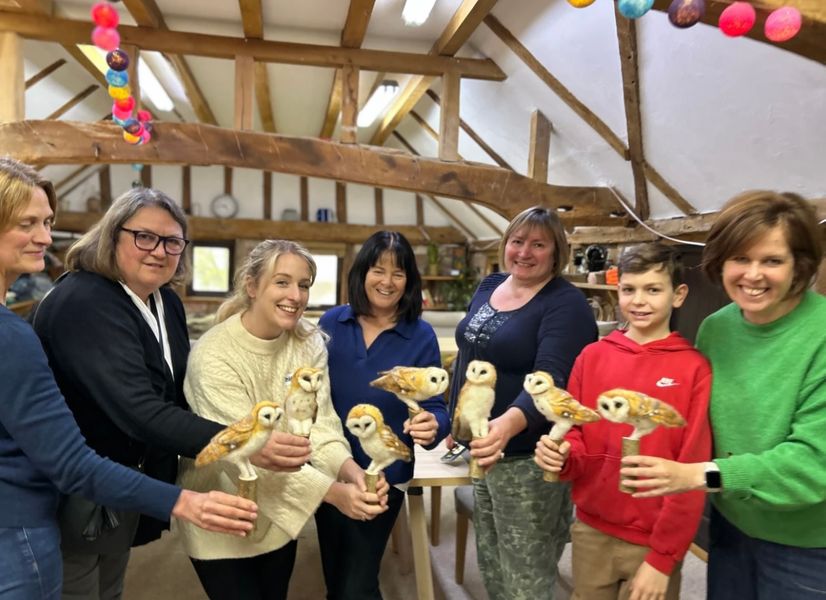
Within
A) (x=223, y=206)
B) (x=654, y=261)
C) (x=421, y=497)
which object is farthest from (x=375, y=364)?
(x=223, y=206)

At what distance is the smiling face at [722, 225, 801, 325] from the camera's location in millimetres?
1040

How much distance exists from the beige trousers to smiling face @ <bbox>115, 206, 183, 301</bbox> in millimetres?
1282

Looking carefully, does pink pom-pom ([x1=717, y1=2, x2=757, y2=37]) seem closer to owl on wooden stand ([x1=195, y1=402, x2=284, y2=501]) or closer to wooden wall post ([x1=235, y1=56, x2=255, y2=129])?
owl on wooden stand ([x1=195, y1=402, x2=284, y2=501])

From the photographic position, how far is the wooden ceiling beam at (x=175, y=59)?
3.32 meters

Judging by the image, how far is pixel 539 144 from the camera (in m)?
3.98

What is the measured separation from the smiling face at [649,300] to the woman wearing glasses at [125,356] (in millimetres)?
842

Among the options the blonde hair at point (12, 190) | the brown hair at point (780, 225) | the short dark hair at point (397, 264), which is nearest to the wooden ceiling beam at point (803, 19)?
the brown hair at point (780, 225)

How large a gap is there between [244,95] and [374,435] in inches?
125

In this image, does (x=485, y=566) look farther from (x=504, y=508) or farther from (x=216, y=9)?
(x=216, y=9)

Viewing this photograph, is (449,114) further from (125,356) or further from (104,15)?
(125,356)

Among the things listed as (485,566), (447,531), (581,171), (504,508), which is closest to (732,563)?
(504,508)

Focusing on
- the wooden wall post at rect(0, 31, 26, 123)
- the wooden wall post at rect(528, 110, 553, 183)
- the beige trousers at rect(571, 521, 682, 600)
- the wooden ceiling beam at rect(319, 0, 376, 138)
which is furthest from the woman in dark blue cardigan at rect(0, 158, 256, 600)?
the wooden wall post at rect(528, 110, 553, 183)

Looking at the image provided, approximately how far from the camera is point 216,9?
136 inches

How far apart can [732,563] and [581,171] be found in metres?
3.38
